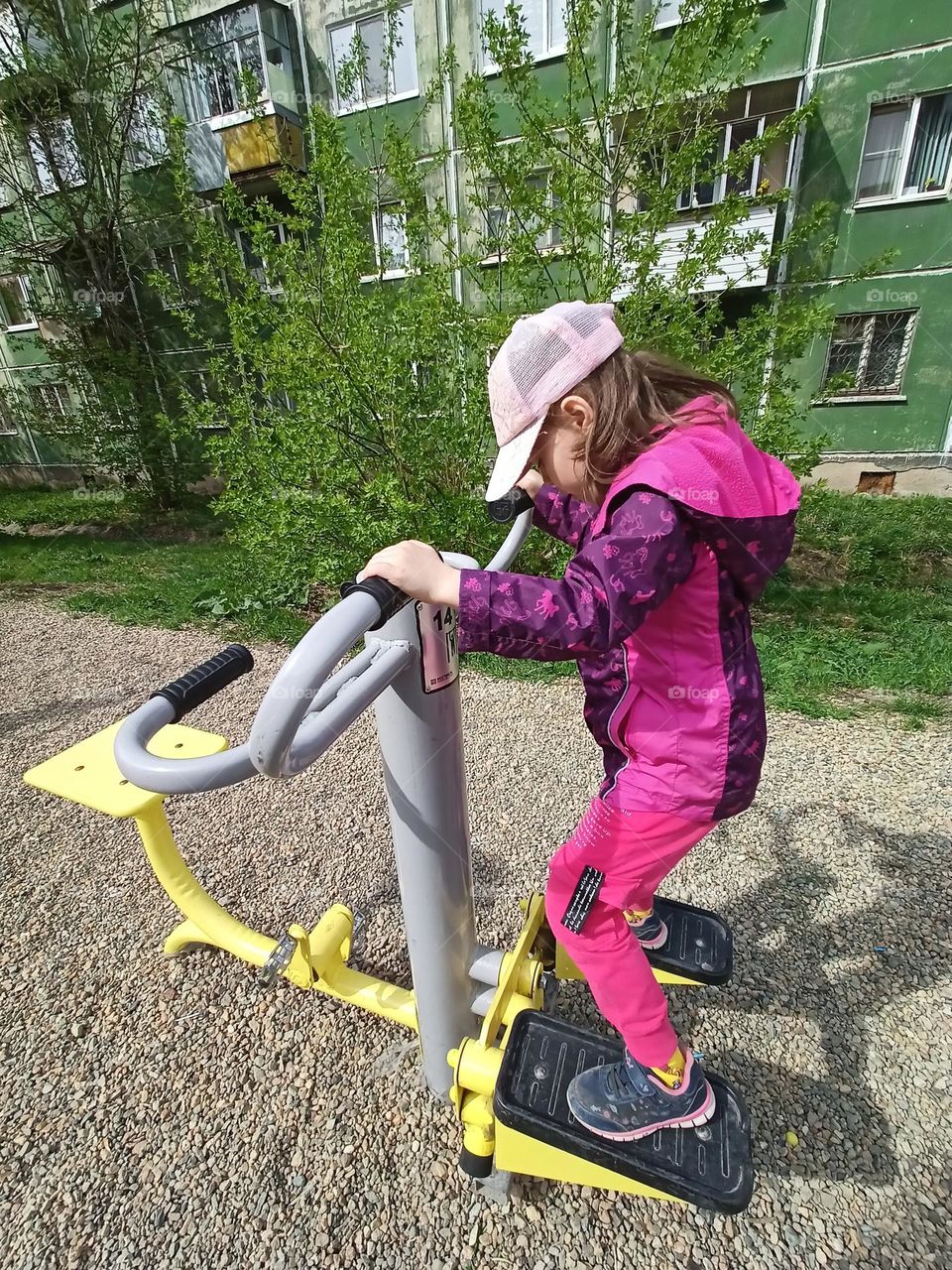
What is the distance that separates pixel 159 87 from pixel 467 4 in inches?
177

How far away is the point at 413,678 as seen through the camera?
1.18 meters

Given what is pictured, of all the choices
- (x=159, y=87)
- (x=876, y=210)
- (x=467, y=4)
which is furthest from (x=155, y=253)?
(x=876, y=210)

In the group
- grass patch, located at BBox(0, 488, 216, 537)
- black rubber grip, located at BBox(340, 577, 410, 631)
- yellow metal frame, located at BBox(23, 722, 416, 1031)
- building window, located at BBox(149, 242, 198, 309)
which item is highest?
building window, located at BBox(149, 242, 198, 309)

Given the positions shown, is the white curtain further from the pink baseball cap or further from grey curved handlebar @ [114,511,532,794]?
grey curved handlebar @ [114,511,532,794]

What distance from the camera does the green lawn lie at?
372 cm

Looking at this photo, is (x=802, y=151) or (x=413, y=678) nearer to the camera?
(x=413, y=678)

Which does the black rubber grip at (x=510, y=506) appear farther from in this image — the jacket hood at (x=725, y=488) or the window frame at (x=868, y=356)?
the window frame at (x=868, y=356)

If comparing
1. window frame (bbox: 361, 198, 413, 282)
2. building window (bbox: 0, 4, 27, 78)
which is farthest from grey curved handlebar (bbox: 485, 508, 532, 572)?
building window (bbox: 0, 4, 27, 78)

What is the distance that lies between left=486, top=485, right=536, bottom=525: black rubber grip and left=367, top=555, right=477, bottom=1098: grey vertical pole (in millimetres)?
202

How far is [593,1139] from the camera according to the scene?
1216mm

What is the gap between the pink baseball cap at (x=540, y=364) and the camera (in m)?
1.06

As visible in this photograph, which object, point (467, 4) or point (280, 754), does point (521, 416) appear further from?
point (467, 4)

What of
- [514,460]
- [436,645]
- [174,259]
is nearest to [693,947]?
[436,645]

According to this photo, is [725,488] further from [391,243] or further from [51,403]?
[51,403]
